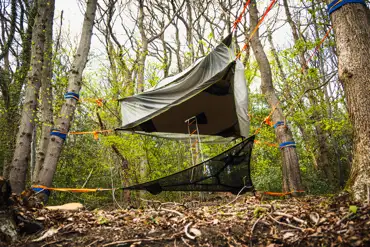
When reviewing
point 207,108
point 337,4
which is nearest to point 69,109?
point 207,108

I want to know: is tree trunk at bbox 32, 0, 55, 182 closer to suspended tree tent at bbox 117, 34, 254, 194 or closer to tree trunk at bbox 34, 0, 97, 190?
tree trunk at bbox 34, 0, 97, 190

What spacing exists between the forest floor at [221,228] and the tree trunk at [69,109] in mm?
1277

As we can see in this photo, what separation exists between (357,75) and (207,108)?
2.30 m

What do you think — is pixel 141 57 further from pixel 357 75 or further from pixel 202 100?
pixel 357 75

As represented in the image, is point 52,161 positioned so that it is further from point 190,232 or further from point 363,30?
point 363,30

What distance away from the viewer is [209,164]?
2.80 m

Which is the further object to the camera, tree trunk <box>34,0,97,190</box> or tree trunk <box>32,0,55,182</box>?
tree trunk <box>32,0,55,182</box>

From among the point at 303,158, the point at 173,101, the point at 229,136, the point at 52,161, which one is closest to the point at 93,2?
the point at 173,101

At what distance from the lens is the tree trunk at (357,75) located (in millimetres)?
1517

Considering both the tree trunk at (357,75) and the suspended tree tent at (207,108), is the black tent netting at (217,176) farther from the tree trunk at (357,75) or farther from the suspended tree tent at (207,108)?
the tree trunk at (357,75)

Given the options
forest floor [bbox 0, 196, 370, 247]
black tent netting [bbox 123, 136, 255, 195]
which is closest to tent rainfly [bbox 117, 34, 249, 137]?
black tent netting [bbox 123, 136, 255, 195]

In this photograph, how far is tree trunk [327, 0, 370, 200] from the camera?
59.7 inches

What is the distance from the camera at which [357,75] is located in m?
1.66

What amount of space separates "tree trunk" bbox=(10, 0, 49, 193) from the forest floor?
160 cm
